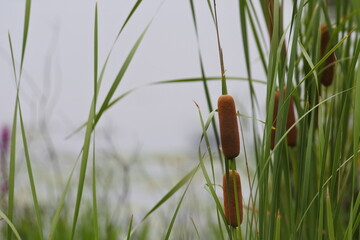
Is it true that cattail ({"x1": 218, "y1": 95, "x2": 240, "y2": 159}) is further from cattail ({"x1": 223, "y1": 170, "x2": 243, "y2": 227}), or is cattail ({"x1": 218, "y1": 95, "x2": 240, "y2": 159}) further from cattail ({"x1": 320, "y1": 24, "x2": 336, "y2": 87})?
cattail ({"x1": 320, "y1": 24, "x2": 336, "y2": 87})

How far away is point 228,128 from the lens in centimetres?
72

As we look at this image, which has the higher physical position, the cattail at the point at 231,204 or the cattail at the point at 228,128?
the cattail at the point at 228,128

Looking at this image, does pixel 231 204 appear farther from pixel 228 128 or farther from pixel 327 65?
pixel 327 65

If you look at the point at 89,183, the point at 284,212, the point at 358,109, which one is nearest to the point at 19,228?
the point at 89,183

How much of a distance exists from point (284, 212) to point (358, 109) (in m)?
0.41

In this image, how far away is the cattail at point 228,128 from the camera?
2.34 ft

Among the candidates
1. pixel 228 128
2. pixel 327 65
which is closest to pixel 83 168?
pixel 228 128

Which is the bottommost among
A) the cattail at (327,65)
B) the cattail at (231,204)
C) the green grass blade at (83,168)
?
the cattail at (231,204)

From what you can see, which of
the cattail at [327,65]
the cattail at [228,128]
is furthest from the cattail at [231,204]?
the cattail at [327,65]

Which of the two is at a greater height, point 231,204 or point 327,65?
point 327,65

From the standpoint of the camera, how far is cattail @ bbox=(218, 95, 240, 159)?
714 millimetres

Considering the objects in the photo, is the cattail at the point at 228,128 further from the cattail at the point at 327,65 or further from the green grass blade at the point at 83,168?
the cattail at the point at 327,65

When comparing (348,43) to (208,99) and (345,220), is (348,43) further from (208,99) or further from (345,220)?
(345,220)

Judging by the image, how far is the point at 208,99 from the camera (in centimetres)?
89
